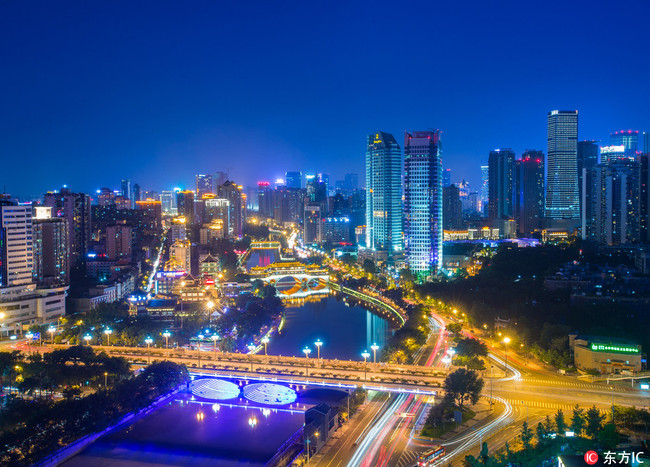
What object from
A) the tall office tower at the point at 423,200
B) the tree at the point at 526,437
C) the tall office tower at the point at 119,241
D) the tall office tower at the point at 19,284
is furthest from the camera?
the tall office tower at the point at 119,241

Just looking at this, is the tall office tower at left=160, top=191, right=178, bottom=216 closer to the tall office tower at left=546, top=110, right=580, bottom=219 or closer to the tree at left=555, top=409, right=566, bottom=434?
the tall office tower at left=546, top=110, right=580, bottom=219

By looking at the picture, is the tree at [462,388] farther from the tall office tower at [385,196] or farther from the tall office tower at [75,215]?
the tall office tower at [75,215]

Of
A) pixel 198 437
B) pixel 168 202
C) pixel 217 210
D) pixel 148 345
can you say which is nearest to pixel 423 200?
pixel 148 345

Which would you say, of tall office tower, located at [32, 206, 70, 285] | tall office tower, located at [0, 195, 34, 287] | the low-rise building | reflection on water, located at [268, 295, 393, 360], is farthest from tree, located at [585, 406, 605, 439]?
tall office tower, located at [32, 206, 70, 285]

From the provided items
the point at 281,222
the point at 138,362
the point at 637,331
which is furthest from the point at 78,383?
the point at 281,222

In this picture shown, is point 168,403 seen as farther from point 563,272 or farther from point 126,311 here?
point 563,272

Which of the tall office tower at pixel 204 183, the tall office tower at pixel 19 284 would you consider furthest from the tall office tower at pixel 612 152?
the tall office tower at pixel 204 183
